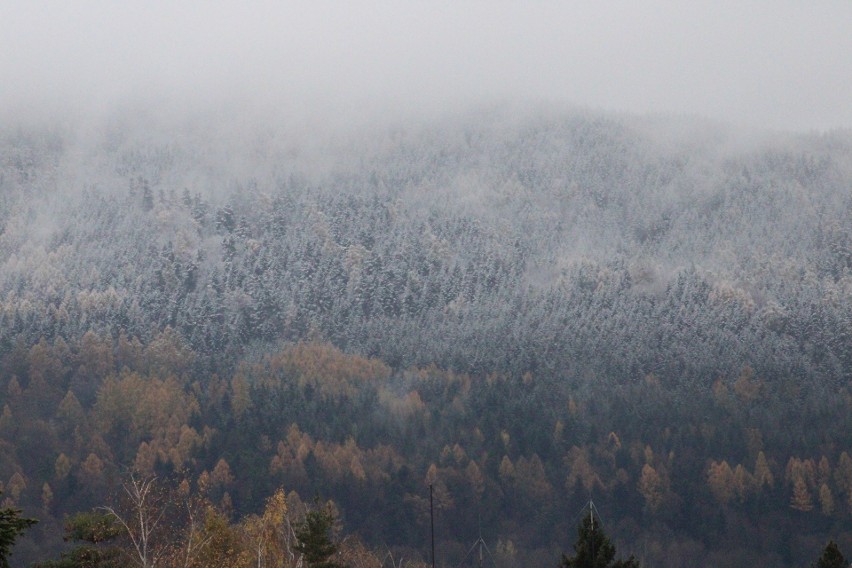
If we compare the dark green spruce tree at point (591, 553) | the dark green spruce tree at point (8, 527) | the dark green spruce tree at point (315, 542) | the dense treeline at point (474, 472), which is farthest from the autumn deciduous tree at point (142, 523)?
Answer: the dense treeline at point (474, 472)

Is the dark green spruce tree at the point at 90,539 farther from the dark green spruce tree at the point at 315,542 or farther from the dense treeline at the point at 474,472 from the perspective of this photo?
the dense treeline at the point at 474,472

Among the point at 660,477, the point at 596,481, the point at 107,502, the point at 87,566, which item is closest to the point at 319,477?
the point at 107,502

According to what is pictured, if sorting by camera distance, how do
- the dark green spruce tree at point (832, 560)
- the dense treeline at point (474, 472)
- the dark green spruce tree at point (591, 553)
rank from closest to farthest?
the dark green spruce tree at point (591, 553)
the dark green spruce tree at point (832, 560)
the dense treeline at point (474, 472)

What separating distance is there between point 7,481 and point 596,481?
3795 inches

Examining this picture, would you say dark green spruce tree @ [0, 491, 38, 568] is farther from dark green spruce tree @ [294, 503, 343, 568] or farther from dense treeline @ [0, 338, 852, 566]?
dense treeline @ [0, 338, 852, 566]

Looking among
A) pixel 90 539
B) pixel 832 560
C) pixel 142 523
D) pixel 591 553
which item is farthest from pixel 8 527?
pixel 832 560

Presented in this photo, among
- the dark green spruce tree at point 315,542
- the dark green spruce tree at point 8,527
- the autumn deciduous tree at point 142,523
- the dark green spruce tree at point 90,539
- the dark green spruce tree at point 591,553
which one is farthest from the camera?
the dark green spruce tree at point 315,542

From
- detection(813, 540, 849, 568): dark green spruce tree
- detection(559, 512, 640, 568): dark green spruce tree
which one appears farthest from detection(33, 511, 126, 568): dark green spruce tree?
detection(813, 540, 849, 568): dark green spruce tree

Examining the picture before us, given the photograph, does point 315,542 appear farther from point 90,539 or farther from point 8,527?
point 8,527

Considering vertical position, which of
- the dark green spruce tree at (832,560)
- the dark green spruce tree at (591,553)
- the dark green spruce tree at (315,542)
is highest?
the dark green spruce tree at (591,553)

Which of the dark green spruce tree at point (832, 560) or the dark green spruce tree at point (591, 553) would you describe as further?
the dark green spruce tree at point (832, 560)

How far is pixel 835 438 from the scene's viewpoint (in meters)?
190

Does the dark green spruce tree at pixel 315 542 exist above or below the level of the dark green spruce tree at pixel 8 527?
below

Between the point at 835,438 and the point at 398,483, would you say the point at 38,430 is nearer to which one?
the point at 398,483
